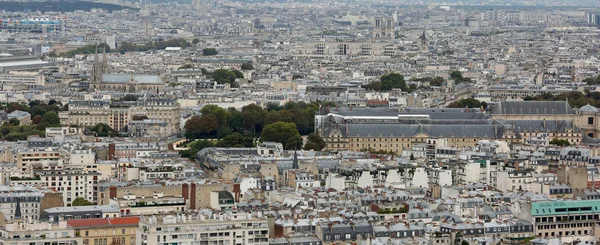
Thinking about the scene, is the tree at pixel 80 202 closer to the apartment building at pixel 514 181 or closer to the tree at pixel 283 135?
the apartment building at pixel 514 181

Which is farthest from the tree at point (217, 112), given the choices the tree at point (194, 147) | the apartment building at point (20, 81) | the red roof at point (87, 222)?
the red roof at point (87, 222)

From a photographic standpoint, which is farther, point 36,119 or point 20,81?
point 20,81

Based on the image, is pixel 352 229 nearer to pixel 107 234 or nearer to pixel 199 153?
pixel 107 234

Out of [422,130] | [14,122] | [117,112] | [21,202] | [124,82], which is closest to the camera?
[21,202]

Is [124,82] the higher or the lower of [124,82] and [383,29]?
the lower

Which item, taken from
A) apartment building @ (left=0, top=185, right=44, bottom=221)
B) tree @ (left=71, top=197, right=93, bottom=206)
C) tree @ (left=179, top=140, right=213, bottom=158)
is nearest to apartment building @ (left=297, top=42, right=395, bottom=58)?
tree @ (left=179, top=140, right=213, bottom=158)

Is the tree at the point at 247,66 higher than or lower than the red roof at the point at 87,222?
higher

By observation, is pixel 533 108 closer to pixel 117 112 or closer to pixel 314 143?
pixel 314 143

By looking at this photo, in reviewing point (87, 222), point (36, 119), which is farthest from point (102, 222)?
point (36, 119)
